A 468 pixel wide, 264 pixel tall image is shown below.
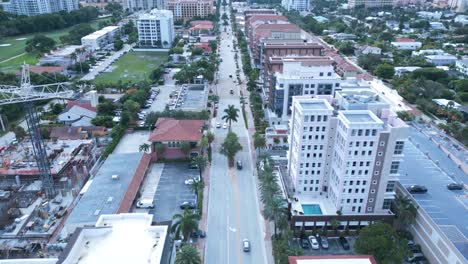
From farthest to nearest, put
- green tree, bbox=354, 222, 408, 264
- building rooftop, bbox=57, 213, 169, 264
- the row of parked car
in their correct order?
the row of parked car < green tree, bbox=354, 222, 408, 264 < building rooftop, bbox=57, 213, 169, 264

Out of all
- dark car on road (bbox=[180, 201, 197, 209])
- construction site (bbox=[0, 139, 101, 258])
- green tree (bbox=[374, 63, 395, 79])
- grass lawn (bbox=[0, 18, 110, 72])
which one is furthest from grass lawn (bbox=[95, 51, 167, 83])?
green tree (bbox=[374, 63, 395, 79])

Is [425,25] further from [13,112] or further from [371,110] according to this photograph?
[13,112]

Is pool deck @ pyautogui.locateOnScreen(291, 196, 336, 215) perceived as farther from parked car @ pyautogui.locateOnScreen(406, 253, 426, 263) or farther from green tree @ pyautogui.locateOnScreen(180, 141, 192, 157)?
green tree @ pyautogui.locateOnScreen(180, 141, 192, 157)

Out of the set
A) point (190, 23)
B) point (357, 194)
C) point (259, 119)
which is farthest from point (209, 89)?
point (190, 23)

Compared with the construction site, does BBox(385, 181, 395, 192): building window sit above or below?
above

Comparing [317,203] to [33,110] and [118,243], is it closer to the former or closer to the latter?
[118,243]

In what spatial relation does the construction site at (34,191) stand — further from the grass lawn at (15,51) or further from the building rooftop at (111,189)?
the grass lawn at (15,51)
